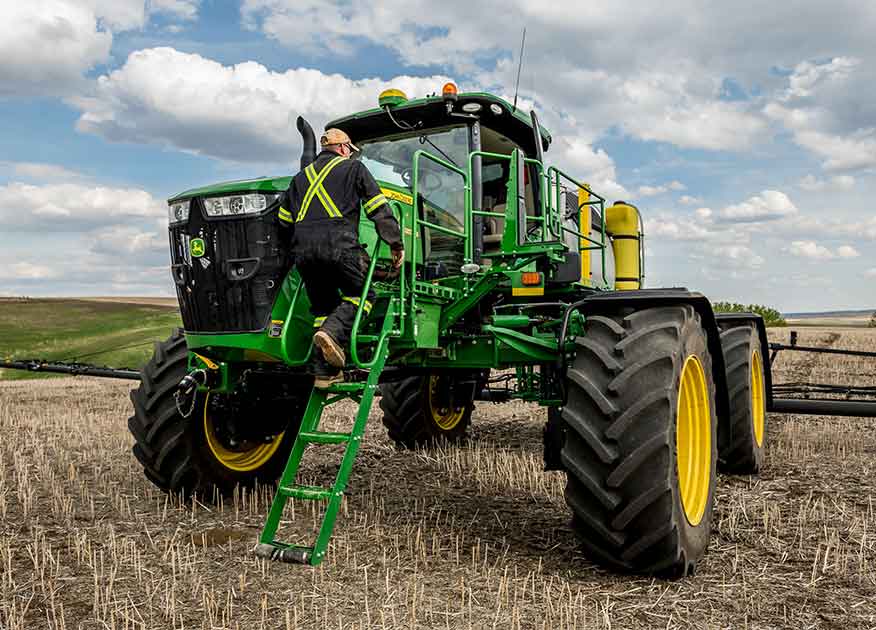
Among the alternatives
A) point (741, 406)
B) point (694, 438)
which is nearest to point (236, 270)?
point (694, 438)

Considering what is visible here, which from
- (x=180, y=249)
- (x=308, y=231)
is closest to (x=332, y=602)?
(x=308, y=231)

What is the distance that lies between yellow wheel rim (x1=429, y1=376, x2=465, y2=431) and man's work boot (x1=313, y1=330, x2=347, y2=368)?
4161 millimetres

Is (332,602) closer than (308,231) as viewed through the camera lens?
Yes

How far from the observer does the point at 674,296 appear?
4.72 meters

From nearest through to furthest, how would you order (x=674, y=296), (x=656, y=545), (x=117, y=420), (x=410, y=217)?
(x=656, y=545), (x=674, y=296), (x=410, y=217), (x=117, y=420)

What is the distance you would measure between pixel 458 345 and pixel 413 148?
175 centimetres

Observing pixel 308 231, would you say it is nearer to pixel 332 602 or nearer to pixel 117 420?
pixel 332 602

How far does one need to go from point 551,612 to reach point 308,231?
101 inches

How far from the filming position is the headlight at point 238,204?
5.03 m

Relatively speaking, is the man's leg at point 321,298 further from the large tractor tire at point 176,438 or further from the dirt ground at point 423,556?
the large tractor tire at point 176,438

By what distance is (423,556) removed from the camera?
4520mm

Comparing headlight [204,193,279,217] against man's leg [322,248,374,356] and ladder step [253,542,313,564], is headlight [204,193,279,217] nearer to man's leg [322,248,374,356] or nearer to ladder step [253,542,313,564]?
man's leg [322,248,374,356]

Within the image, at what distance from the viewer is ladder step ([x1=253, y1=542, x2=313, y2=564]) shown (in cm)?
420

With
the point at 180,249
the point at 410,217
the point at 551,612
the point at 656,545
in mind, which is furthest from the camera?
the point at 410,217
